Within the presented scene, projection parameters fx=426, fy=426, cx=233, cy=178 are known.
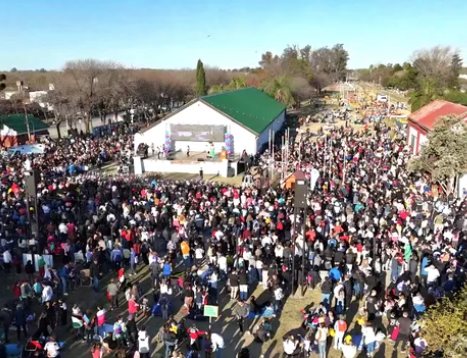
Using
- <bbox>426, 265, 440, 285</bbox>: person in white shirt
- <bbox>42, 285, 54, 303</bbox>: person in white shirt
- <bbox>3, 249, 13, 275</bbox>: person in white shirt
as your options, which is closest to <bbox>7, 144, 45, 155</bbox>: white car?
<bbox>3, 249, 13, 275</bbox>: person in white shirt

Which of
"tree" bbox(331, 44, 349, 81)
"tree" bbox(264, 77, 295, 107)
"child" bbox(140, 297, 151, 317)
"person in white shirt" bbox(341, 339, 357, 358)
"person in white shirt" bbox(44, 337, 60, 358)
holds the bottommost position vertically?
"child" bbox(140, 297, 151, 317)

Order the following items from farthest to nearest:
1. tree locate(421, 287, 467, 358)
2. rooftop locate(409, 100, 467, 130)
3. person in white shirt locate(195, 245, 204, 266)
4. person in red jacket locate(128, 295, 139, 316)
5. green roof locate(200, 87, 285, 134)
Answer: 1. green roof locate(200, 87, 285, 134)
2. rooftop locate(409, 100, 467, 130)
3. person in white shirt locate(195, 245, 204, 266)
4. person in red jacket locate(128, 295, 139, 316)
5. tree locate(421, 287, 467, 358)

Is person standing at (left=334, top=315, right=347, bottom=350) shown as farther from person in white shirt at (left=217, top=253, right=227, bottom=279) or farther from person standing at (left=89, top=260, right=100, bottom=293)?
person standing at (left=89, top=260, right=100, bottom=293)

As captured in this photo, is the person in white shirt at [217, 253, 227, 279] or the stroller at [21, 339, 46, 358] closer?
the stroller at [21, 339, 46, 358]

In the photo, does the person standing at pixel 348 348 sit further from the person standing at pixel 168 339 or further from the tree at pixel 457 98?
the tree at pixel 457 98

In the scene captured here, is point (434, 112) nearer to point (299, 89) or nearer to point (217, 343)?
point (217, 343)

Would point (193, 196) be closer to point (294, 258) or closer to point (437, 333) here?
point (294, 258)
